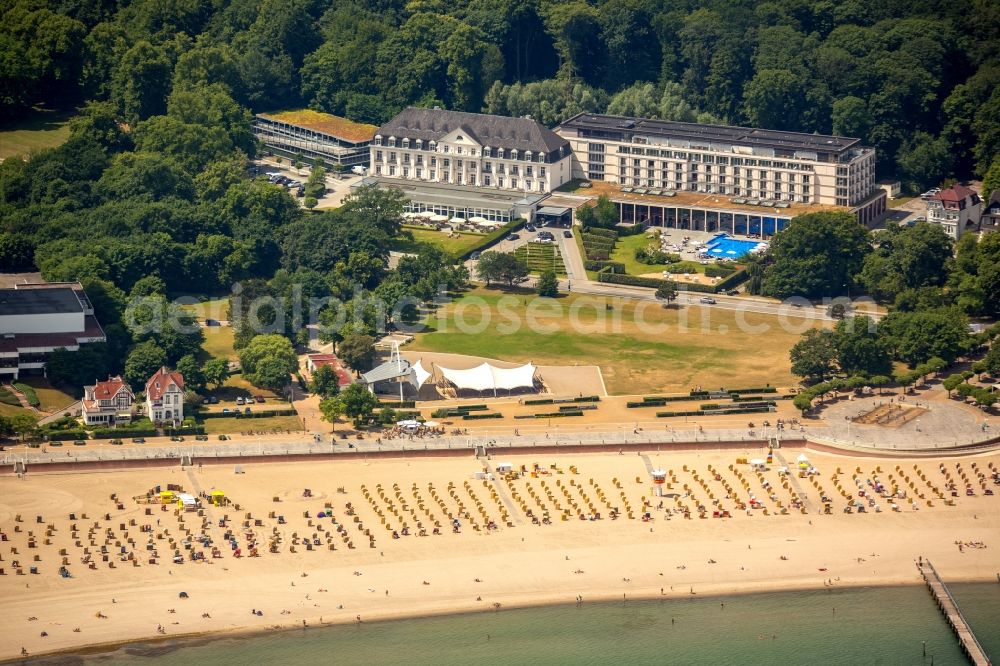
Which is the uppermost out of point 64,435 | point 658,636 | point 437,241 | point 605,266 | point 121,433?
point 437,241

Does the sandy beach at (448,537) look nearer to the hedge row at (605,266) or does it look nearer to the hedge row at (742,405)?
the hedge row at (742,405)

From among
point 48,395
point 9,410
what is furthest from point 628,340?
point 9,410

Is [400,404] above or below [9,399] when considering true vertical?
below

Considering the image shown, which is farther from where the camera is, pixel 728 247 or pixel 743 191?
pixel 743 191

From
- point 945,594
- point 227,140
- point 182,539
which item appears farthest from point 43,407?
point 945,594

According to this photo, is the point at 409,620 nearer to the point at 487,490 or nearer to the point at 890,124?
the point at 487,490

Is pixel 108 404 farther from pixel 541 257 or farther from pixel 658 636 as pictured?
pixel 541 257
